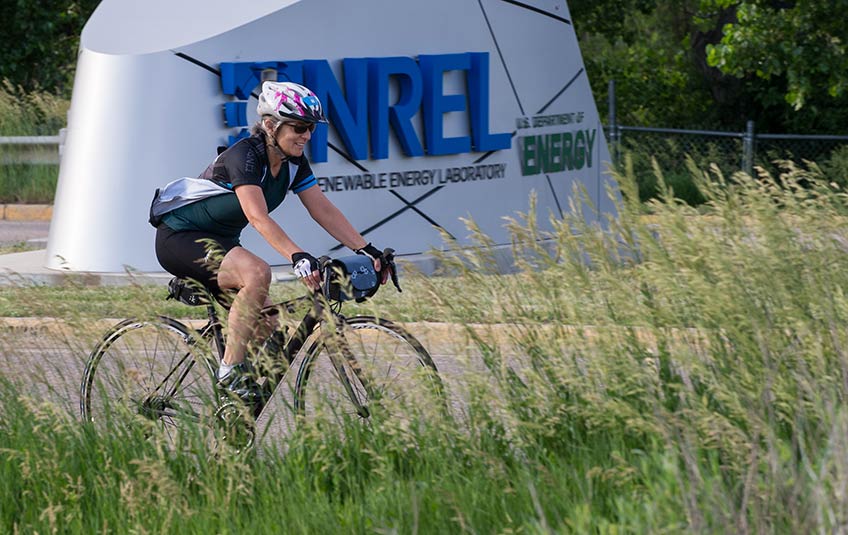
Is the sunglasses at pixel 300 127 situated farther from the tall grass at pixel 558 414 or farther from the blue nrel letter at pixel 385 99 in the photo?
the blue nrel letter at pixel 385 99

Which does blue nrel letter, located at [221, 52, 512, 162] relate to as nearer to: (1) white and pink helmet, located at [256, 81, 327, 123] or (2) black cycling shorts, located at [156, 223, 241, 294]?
(2) black cycling shorts, located at [156, 223, 241, 294]

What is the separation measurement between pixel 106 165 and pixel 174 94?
0.87 meters

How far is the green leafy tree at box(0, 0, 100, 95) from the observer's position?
23.7 meters

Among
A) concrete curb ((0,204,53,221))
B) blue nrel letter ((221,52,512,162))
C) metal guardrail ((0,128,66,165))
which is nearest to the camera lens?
blue nrel letter ((221,52,512,162))

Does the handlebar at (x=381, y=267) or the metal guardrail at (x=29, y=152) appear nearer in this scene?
the handlebar at (x=381, y=267)

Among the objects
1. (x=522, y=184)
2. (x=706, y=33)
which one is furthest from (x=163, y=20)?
(x=706, y=33)

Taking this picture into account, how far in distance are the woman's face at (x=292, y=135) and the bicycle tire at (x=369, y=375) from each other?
0.77 meters

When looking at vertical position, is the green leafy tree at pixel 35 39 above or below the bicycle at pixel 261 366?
above

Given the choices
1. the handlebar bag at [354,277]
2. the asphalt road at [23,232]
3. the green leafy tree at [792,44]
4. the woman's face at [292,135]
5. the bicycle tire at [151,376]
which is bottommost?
the asphalt road at [23,232]

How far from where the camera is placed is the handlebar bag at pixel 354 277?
5688 mm

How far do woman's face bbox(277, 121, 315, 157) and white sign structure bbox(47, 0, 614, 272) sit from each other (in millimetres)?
6179

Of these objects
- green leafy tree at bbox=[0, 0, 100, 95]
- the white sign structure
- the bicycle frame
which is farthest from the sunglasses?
green leafy tree at bbox=[0, 0, 100, 95]

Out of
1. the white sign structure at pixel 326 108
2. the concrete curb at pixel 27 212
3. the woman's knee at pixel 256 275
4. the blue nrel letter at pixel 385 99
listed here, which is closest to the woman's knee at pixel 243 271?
the woman's knee at pixel 256 275

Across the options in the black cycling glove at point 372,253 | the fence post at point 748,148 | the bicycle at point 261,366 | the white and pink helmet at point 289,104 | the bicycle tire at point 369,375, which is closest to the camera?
the bicycle tire at point 369,375
